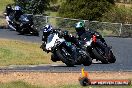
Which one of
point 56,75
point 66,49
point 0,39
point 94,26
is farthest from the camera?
point 94,26

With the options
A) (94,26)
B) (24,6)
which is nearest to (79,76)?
(94,26)

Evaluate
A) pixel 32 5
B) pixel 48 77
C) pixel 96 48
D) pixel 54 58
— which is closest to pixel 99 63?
pixel 96 48

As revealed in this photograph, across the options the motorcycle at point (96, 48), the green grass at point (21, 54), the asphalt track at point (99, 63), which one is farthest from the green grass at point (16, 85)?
the motorcycle at point (96, 48)

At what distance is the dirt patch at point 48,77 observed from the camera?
675 inches

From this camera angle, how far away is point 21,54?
76.1 feet

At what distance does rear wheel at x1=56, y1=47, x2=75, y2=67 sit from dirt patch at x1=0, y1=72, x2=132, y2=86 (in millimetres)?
2225

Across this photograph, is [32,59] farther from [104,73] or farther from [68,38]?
[104,73]

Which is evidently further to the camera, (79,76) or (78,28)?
(78,28)

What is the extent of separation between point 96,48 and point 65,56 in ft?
6.65

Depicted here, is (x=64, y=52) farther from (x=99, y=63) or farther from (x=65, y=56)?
(x=99, y=63)

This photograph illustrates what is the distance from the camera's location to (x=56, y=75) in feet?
60.1

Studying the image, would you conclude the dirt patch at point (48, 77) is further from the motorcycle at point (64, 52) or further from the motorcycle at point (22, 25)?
the motorcycle at point (22, 25)

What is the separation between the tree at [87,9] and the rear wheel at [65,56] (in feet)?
53.0

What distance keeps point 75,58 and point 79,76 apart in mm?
3471
